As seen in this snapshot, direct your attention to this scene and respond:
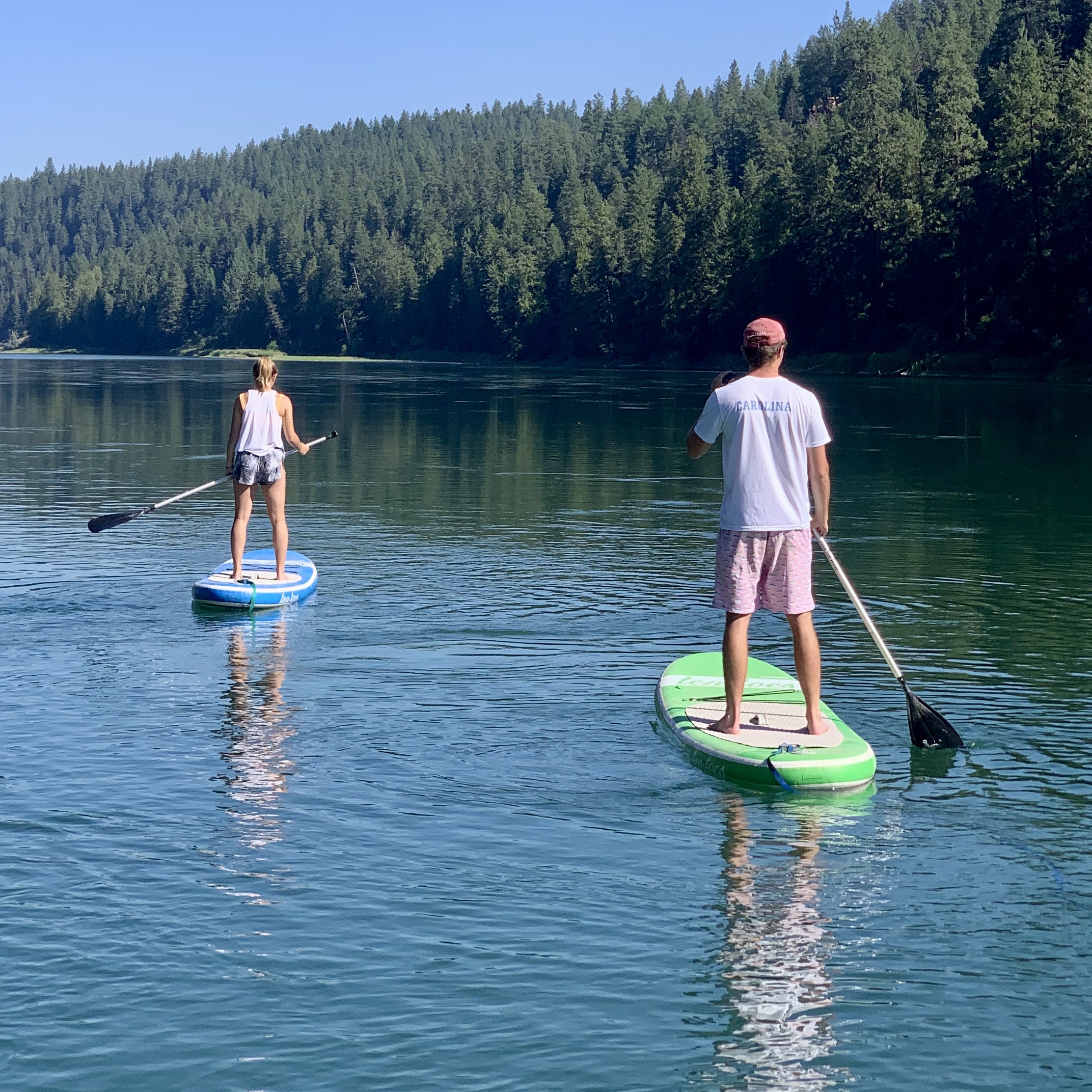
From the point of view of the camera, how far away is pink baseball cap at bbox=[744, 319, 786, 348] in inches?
352

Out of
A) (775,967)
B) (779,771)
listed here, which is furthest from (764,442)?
(775,967)

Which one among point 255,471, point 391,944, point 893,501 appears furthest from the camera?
point 893,501

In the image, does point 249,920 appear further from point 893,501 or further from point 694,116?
point 694,116

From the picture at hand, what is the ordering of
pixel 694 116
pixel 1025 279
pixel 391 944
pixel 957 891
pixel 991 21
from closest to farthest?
pixel 391 944
pixel 957 891
pixel 1025 279
pixel 991 21
pixel 694 116

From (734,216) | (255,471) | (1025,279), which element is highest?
(734,216)

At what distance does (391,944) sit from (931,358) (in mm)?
79931

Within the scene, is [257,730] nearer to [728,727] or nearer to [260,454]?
[728,727]

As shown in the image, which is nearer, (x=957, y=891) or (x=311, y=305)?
(x=957, y=891)

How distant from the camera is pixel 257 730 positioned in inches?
388

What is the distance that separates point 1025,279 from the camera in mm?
79000

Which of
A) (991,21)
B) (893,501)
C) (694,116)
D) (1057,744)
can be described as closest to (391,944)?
(1057,744)

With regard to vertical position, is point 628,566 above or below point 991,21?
below

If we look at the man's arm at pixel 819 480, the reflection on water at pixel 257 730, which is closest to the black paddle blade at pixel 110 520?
the reflection on water at pixel 257 730

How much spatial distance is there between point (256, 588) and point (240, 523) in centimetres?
74
